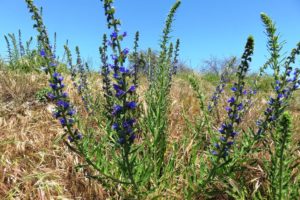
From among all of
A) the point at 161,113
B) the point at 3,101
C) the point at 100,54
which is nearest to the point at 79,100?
the point at 3,101

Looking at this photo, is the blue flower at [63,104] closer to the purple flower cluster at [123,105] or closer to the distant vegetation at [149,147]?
the distant vegetation at [149,147]

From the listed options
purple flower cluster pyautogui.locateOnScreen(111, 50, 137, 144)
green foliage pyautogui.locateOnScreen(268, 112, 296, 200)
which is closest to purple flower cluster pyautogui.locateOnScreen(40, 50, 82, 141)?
purple flower cluster pyautogui.locateOnScreen(111, 50, 137, 144)

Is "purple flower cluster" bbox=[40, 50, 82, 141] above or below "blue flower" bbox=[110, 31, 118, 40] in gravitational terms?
below

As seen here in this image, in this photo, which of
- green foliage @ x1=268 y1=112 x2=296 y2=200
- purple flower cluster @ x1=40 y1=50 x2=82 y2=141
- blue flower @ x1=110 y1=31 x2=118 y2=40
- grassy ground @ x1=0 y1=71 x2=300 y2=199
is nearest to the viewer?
green foliage @ x1=268 y1=112 x2=296 y2=200

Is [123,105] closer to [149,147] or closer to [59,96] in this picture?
[59,96]

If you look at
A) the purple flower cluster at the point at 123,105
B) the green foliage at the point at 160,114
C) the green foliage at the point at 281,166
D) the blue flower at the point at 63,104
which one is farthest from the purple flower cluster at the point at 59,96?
the green foliage at the point at 281,166

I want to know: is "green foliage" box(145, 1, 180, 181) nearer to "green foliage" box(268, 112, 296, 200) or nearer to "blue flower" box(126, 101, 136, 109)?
"blue flower" box(126, 101, 136, 109)

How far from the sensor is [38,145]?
4359 mm

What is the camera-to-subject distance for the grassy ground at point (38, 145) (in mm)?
3639

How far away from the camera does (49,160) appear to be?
4078 millimetres

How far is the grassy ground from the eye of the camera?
3.64 metres

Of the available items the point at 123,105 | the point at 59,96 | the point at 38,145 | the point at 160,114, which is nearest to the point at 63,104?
the point at 59,96

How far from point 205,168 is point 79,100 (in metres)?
3.09

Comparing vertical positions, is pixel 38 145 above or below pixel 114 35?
below
